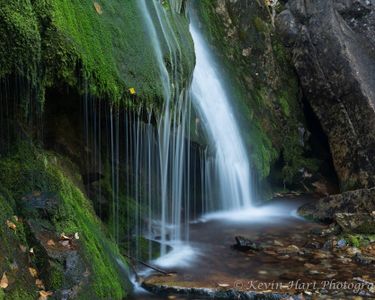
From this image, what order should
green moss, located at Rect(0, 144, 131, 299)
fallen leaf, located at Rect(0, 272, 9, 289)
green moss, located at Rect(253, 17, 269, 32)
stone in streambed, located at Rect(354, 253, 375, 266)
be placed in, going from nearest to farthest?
fallen leaf, located at Rect(0, 272, 9, 289) < green moss, located at Rect(0, 144, 131, 299) < stone in streambed, located at Rect(354, 253, 375, 266) < green moss, located at Rect(253, 17, 269, 32)

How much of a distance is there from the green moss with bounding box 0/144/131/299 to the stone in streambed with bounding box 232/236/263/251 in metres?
2.34

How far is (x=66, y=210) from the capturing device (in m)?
4.58

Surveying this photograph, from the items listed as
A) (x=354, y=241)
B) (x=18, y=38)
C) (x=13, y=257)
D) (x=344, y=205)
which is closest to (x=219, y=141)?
(x=344, y=205)

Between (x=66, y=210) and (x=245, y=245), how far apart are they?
3.10 meters

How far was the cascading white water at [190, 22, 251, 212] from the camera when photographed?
943cm

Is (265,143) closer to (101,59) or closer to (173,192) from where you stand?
(173,192)

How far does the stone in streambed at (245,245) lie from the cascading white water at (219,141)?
2.26 m

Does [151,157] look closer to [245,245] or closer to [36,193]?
[245,245]

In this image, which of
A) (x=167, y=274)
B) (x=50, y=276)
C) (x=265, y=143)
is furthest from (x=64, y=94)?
(x=265, y=143)

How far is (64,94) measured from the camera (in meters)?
5.11

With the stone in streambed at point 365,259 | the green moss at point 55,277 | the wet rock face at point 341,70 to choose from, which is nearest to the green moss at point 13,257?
the green moss at point 55,277

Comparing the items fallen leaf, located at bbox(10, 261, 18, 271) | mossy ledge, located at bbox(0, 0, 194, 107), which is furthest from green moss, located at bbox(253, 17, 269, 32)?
fallen leaf, located at bbox(10, 261, 18, 271)

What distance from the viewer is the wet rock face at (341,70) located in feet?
36.3

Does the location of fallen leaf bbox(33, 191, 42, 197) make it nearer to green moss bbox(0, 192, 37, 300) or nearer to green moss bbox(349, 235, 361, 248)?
green moss bbox(0, 192, 37, 300)
